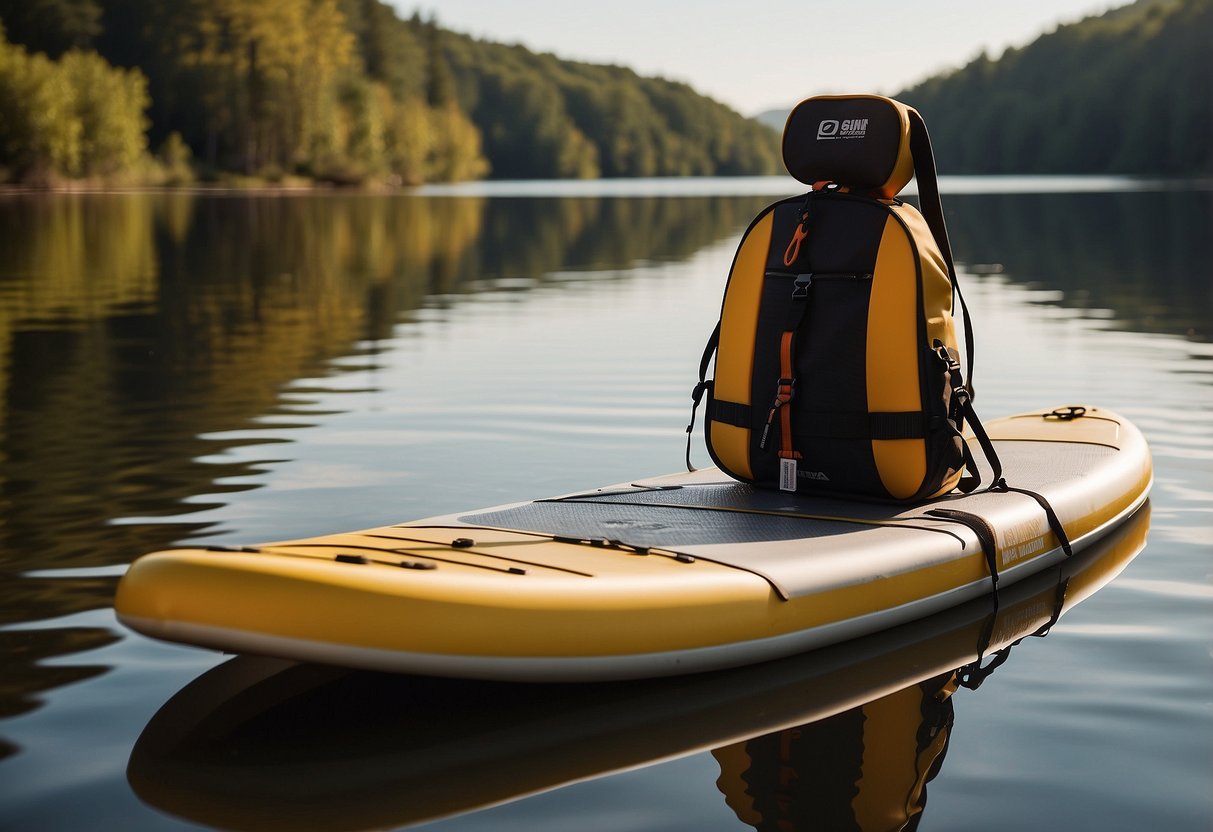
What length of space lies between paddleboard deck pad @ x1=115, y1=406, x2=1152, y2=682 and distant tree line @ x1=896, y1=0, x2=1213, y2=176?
3906 inches

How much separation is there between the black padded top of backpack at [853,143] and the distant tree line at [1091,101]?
324 feet

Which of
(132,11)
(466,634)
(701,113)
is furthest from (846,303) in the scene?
(701,113)

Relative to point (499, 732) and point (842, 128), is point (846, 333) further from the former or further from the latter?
point (499, 732)

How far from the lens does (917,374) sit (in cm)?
481

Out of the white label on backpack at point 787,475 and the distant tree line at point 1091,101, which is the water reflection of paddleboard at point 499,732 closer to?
the white label on backpack at point 787,475

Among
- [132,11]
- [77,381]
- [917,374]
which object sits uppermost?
[132,11]

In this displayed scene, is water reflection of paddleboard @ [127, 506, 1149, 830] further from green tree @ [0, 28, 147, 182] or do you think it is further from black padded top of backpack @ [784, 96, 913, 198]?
green tree @ [0, 28, 147, 182]

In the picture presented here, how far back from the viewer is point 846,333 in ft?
16.1

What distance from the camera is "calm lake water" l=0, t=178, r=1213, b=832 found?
10.9 ft

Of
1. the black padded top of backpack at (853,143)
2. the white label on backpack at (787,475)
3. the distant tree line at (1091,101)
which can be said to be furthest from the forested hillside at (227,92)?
the white label on backpack at (787,475)

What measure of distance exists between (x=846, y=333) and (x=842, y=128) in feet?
2.63

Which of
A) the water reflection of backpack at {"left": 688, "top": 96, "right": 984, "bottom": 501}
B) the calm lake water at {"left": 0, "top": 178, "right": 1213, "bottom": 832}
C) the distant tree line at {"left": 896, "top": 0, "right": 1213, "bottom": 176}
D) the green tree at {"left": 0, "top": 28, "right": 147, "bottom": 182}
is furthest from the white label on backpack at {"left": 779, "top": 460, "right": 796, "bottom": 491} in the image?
the distant tree line at {"left": 896, "top": 0, "right": 1213, "bottom": 176}

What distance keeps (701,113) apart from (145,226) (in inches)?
6314

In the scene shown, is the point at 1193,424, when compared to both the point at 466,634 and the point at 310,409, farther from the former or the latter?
the point at 466,634
